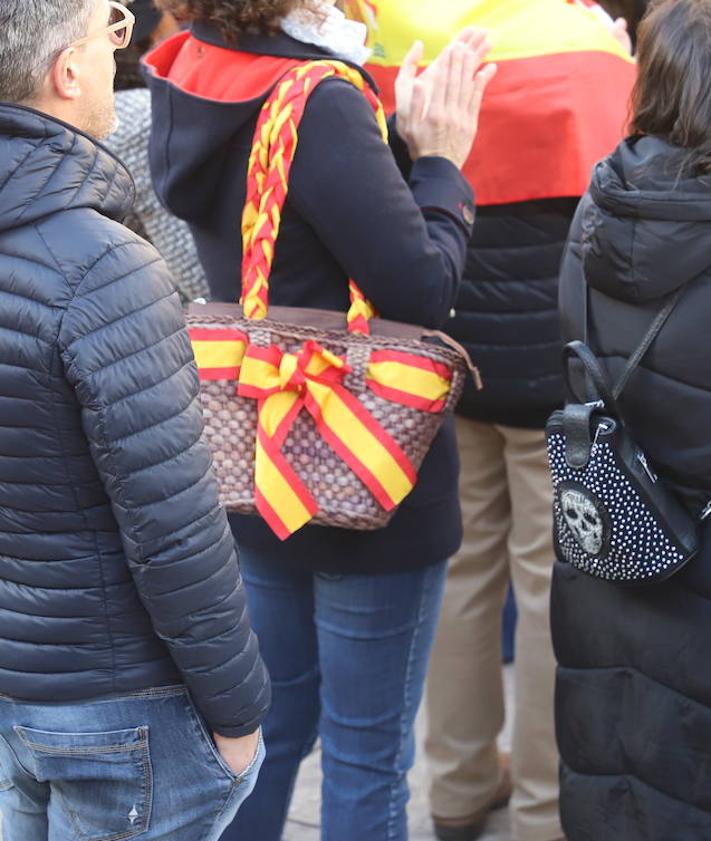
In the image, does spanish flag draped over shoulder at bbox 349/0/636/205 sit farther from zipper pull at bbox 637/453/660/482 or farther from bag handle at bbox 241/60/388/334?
zipper pull at bbox 637/453/660/482

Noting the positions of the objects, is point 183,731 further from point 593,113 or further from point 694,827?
point 593,113

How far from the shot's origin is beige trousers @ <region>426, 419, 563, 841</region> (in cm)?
301

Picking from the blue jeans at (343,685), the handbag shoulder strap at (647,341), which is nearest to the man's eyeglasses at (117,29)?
the handbag shoulder strap at (647,341)

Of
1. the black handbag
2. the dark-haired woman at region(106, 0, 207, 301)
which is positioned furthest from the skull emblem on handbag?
the dark-haired woman at region(106, 0, 207, 301)

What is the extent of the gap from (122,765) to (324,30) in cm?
122

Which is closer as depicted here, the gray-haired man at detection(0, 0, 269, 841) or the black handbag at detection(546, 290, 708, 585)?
the gray-haired man at detection(0, 0, 269, 841)

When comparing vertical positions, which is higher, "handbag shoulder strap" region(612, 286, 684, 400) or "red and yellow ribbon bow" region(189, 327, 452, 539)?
"handbag shoulder strap" region(612, 286, 684, 400)

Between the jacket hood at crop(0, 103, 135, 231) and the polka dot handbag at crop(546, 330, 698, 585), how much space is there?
2.56 feet

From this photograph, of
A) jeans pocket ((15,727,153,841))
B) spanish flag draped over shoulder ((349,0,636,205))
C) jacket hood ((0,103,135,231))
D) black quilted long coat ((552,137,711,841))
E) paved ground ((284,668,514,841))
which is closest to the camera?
jacket hood ((0,103,135,231))

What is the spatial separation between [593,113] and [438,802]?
1.69 m

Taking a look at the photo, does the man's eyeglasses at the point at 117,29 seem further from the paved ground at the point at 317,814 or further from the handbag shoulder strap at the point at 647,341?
the paved ground at the point at 317,814

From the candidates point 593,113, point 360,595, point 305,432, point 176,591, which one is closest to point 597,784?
point 360,595

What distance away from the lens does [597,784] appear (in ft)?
7.50

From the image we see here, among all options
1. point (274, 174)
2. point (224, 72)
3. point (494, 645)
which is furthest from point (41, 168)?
point (494, 645)
